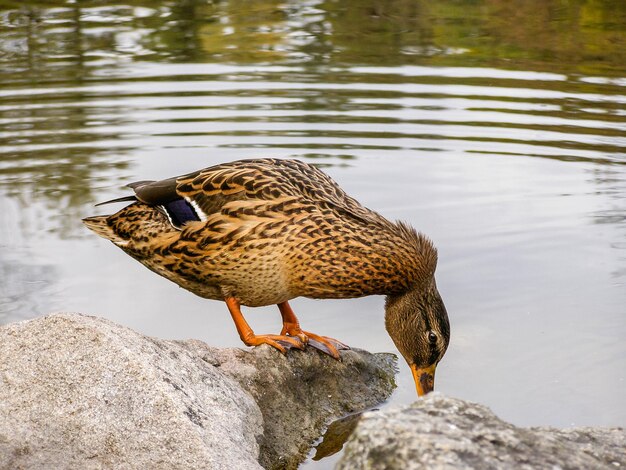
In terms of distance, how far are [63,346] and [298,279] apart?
134 cm

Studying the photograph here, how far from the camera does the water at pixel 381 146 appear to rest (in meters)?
6.34

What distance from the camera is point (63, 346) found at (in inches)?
180

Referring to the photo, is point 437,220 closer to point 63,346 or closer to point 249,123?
point 249,123

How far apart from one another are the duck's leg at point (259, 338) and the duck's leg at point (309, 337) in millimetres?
68

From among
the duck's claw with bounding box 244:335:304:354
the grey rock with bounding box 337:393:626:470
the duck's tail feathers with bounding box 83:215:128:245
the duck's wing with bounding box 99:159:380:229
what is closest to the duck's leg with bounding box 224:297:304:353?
the duck's claw with bounding box 244:335:304:354

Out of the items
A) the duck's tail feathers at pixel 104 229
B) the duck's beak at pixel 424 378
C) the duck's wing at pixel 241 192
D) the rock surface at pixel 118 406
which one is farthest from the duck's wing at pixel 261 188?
the rock surface at pixel 118 406

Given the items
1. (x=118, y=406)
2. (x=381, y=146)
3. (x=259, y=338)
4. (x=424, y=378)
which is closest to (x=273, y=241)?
(x=259, y=338)

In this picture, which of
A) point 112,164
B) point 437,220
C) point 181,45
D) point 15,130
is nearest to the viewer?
point 437,220

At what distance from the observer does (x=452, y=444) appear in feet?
9.78

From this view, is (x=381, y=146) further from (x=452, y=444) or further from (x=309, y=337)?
(x=452, y=444)

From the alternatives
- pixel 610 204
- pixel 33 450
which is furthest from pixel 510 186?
pixel 33 450

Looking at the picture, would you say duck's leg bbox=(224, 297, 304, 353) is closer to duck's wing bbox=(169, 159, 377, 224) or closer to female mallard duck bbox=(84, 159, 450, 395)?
female mallard duck bbox=(84, 159, 450, 395)

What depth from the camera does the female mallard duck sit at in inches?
216

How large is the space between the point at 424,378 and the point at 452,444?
8.44ft
